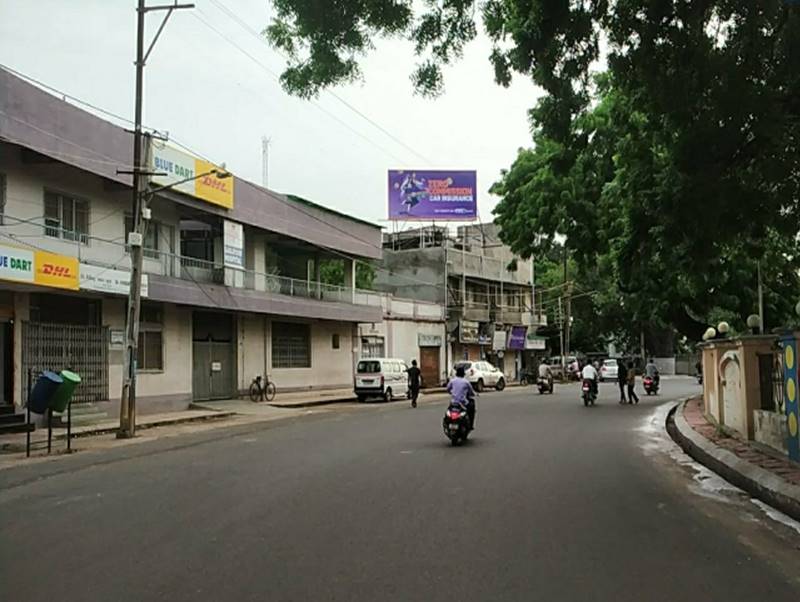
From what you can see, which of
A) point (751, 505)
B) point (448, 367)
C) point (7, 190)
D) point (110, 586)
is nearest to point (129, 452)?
point (7, 190)

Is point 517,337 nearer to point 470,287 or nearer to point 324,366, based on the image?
point 470,287

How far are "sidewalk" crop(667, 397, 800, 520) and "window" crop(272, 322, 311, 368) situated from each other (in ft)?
63.5

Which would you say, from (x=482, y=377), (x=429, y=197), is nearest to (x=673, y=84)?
(x=482, y=377)

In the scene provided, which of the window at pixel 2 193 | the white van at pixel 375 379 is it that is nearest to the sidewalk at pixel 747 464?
the window at pixel 2 193

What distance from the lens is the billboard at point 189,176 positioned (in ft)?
76.5

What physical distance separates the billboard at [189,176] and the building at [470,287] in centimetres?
2163

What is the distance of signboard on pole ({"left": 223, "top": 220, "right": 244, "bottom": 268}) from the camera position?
2728 centimetres

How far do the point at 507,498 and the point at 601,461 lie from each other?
411 centimetres

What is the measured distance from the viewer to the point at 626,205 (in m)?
14.2

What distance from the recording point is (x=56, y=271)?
19.1 meters

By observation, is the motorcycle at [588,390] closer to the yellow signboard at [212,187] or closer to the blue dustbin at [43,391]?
the yellow signboard at [212,187]

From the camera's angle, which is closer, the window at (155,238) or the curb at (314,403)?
the window at (155,238)

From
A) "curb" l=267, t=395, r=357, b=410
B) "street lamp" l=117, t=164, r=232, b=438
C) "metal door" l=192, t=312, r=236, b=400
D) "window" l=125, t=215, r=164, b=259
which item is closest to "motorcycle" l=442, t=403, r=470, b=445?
"street lamp" l=117, t=164, r=232, b=438

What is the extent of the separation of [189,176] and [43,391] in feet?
36.2
